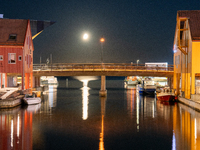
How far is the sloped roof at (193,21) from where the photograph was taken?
40.0 metres

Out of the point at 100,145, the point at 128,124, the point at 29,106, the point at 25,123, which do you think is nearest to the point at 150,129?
the point at 128,124

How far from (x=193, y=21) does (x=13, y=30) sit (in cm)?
3038

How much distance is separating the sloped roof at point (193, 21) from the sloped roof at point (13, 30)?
2699 centimetres

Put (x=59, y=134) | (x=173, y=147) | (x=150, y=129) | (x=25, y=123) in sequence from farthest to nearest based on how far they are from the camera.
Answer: (x=25, y=123) < (x=150, y=129) < (x=59, y=134) < (x=173, y=147)

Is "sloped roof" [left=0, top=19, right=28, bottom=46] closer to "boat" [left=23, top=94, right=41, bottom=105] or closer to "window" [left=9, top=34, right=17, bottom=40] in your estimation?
"window" [left=9, top=34, right=17, bottom=40]

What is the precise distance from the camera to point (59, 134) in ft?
77.8

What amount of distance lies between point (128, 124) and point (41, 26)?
55743 mm

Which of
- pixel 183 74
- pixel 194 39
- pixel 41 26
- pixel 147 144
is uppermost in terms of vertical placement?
pixel 41 26

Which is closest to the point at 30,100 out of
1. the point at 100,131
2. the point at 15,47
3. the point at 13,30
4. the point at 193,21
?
the point at 15,47

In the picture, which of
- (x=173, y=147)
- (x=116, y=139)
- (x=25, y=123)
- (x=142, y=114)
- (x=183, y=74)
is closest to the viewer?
(x=173, y=147)

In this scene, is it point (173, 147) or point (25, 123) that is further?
point (25, 123)

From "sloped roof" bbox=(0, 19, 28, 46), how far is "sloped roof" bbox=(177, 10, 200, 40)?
88.5 ft

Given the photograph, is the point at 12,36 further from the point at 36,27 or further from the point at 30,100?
the point at 36,27

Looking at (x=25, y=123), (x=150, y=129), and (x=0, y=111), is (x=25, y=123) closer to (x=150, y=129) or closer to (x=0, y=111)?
(x=0, y=111)
